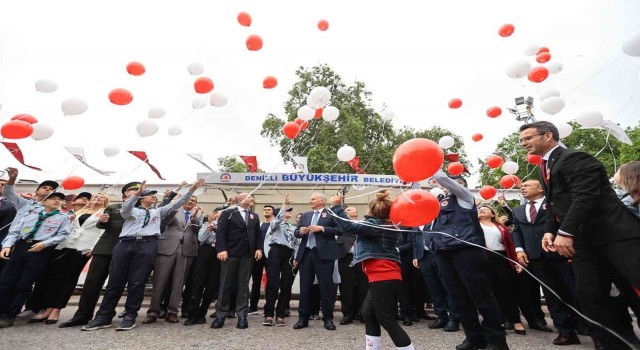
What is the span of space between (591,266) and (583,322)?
2559 mm

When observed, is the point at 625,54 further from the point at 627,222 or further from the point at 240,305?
the point at 240,305

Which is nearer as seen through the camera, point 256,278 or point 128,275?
point 128,275

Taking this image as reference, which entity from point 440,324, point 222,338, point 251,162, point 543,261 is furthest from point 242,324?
point 251,162

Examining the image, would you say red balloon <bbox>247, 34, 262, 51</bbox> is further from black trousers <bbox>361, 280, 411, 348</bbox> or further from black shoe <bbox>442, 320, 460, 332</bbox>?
black shoe <bbox>442, 320, 460, 332</bbox>

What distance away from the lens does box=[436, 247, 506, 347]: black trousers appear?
334 cm

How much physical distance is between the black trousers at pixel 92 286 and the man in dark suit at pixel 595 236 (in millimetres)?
5077

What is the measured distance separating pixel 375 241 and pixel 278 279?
249 cm

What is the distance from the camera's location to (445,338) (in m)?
4.26

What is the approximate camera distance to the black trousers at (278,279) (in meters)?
5.14

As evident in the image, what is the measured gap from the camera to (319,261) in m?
5.02

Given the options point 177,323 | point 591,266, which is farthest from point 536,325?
point 177,323

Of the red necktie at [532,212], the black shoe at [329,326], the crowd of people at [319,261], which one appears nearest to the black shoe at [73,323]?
the crowd of people at [319,261]

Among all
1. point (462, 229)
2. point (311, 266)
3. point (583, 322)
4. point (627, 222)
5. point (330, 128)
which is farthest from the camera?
point (330, 128)

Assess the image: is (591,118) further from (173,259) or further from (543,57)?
(173,259)
